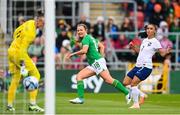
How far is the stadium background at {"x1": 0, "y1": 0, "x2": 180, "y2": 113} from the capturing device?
107 ft

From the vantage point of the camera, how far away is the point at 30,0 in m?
32.5

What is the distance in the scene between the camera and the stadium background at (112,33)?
1280 inches

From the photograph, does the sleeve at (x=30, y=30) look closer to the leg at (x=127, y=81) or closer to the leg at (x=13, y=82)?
the leg at (x=13, y=82)

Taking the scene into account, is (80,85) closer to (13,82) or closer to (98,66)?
(98,66)

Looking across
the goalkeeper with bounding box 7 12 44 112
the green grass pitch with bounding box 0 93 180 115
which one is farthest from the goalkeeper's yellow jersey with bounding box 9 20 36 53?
the green grass pitch with bounding box 0 93 180 115

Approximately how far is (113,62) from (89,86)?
1.83 metres

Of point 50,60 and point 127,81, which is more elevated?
point 50,60

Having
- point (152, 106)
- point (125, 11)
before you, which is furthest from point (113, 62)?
point (152, 106)

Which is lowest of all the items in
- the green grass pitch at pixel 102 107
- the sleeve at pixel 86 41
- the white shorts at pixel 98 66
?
the green grass pitch at pixel 102 107

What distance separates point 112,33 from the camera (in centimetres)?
3412

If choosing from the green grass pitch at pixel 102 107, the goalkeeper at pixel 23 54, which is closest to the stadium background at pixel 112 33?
the green grass pitch at pixel 102 107

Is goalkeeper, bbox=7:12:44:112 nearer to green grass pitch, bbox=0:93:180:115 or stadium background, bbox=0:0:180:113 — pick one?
green grass pitch, bbox=0:93:180:115

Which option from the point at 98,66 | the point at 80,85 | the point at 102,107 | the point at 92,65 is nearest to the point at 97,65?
the point at 98,66

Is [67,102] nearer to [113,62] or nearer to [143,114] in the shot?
[143,114]
